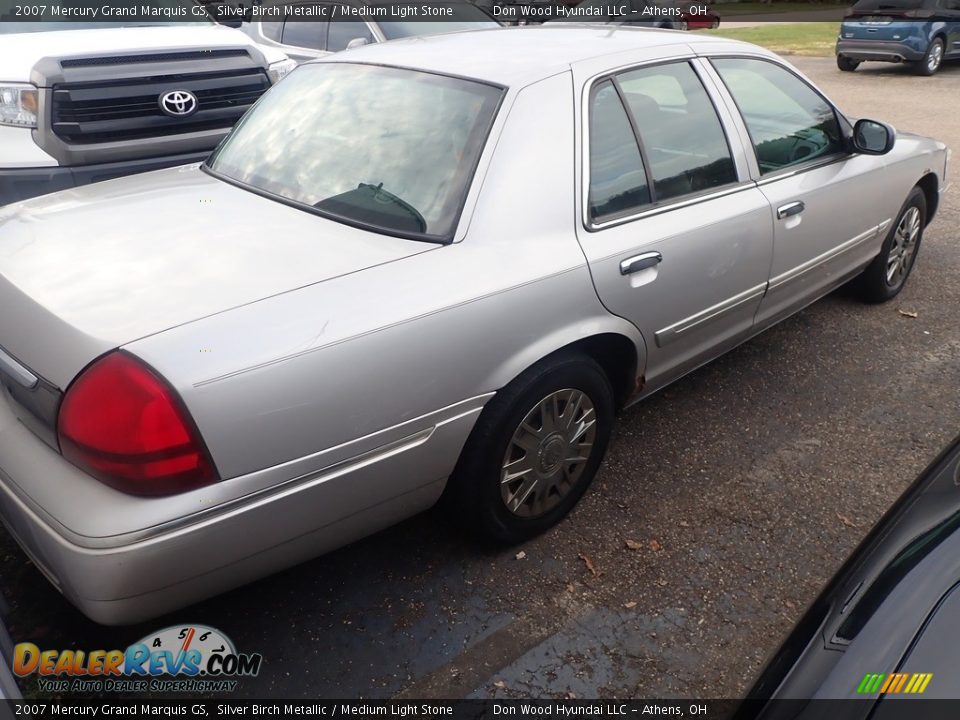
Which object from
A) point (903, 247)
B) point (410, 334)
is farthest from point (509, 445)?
point (903, 247)

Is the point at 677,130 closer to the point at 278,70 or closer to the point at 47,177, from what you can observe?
the point at 47,177

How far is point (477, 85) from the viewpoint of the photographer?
2797 millimetres

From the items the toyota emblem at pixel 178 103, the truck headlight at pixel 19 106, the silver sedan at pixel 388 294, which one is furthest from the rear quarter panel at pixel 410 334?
the truck headlight at pixel 19 106

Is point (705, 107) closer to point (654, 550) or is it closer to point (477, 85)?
point (477, 85)

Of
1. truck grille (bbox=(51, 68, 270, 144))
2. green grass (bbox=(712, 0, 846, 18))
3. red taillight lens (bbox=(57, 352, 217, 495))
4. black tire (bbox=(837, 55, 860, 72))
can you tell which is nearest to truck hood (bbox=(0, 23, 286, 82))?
truck grille (bbox=(51, 68, 270, 144))

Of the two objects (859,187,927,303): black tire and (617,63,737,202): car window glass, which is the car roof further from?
(859,187,927,303): black tire

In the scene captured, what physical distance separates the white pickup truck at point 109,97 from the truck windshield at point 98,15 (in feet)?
0.08

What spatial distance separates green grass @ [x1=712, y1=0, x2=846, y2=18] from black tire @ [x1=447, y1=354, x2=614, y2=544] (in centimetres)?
2985

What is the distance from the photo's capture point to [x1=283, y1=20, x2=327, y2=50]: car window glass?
8.05m

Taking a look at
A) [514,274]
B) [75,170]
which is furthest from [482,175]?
[75,170]

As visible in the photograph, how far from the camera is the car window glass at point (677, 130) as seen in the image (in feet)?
10.1

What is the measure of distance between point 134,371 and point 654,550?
6.07 ft

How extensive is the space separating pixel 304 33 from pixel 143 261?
6659 millimetres

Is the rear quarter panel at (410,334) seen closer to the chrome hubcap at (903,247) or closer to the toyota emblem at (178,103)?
the chrome hubcap at (903,247)
